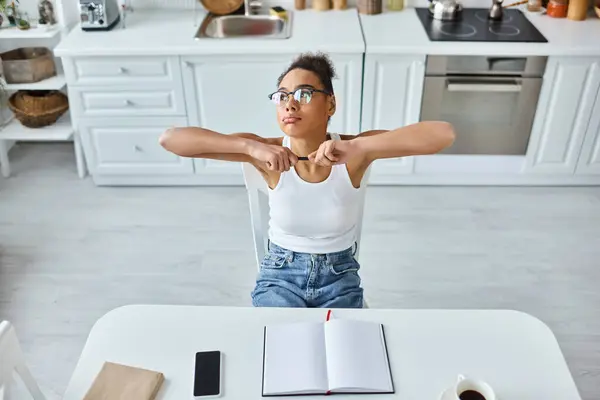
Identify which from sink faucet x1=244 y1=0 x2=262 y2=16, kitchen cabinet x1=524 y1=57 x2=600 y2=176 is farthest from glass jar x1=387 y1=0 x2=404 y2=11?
kitchen cabinet x1=524 y1=57 x2=600 y2=176

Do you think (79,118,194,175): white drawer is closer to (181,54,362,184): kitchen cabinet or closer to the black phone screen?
(181,54,362,184): kitchen cabinet

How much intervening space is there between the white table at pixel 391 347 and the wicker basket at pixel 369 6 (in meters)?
2.02

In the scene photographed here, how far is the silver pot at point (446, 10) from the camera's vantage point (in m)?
2.98

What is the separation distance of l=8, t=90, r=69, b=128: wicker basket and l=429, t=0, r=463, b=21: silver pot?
1999mm

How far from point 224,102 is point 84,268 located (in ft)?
3.30

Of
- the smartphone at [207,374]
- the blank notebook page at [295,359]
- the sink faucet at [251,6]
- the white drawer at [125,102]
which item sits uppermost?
the sink faucet at [251,6]

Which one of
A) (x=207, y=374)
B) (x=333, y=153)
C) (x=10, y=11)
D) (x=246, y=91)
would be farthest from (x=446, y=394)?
(x=10, y=11)

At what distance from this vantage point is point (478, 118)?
2.92 m

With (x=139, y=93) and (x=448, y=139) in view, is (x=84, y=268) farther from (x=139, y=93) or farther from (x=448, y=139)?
(x=448, y=139)

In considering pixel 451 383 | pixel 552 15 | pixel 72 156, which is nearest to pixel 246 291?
pixel 451 383

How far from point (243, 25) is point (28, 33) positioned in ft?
3.54

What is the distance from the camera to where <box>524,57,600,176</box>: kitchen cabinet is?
9.11ft

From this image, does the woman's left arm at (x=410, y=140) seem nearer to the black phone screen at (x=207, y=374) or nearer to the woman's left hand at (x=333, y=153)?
the woman's left hand at (x=333, y=153)

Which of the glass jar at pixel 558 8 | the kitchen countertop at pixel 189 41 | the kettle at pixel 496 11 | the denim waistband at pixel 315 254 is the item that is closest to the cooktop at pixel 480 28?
the kettle at pixel 496 11
